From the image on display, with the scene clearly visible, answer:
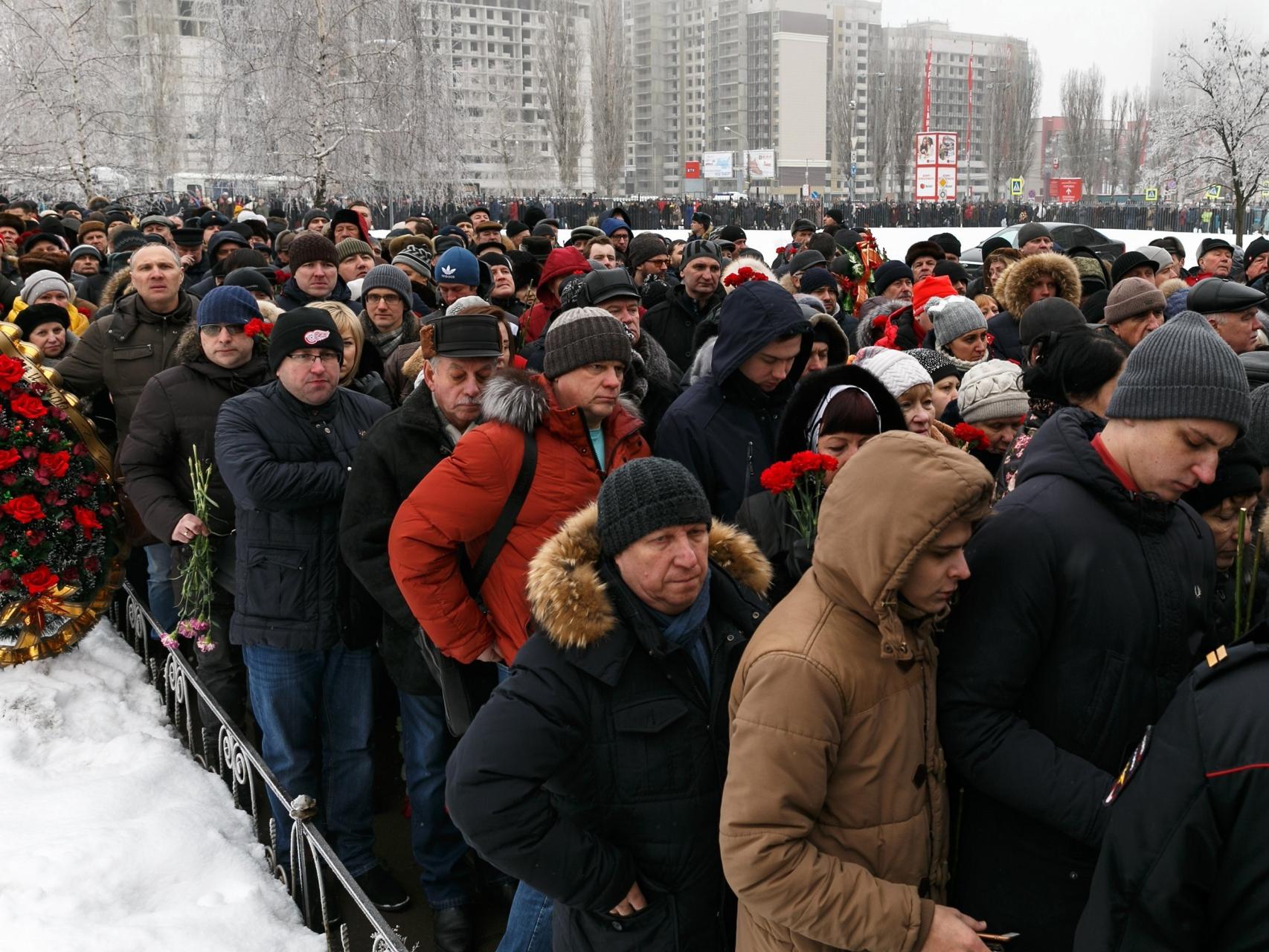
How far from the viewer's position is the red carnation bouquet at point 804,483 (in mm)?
2725

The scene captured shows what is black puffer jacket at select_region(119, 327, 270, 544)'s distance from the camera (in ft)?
14.3

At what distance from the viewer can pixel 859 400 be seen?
3127 millimetres

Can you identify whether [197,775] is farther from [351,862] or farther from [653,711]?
[653,711]

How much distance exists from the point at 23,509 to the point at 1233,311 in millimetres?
5542

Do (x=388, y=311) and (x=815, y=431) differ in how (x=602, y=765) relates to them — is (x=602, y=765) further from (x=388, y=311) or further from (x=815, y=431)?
(x=388, y=311)

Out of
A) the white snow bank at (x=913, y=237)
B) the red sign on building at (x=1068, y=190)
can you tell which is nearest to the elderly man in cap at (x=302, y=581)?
the white snow bank at (x=913, y=237)

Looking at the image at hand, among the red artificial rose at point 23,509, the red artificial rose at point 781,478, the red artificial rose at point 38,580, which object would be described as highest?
the red artificial rose at point 781,478

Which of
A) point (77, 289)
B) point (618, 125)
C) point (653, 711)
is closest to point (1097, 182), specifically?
point (618, 125)

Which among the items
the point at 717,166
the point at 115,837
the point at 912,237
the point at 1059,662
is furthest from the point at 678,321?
the point at 717,166

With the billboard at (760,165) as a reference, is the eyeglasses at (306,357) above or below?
below

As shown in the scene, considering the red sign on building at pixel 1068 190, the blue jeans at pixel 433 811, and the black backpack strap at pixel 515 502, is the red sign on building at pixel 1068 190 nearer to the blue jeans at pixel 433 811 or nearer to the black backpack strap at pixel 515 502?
the blue jeans at pixel 433 811

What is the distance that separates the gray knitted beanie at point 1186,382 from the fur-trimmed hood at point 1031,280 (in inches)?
163

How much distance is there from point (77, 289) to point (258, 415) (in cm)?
662

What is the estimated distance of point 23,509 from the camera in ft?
14.6
